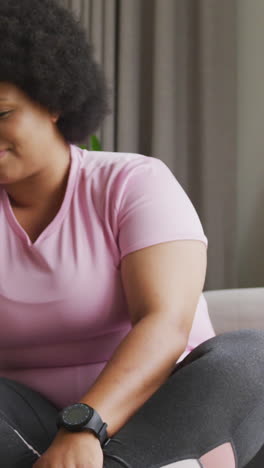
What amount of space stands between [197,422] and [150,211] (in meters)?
0.38

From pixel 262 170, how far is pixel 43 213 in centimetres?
168

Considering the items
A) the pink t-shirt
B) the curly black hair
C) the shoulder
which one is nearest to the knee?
the pink t-shirt

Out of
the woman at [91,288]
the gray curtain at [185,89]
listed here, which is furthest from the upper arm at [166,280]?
the gray curtain at [185,89]

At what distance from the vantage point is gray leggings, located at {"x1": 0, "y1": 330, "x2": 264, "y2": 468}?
108 centimetres

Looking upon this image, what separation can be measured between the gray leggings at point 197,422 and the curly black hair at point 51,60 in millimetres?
511

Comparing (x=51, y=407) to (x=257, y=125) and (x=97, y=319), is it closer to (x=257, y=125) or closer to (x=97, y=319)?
(x=97, y=319)

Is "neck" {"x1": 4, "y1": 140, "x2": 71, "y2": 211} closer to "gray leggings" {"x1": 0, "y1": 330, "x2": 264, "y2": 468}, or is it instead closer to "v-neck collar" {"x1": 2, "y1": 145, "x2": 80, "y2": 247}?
"v-neck collar" {"x1": 2, "y1": 145, "x2": 80, "y2": 247}

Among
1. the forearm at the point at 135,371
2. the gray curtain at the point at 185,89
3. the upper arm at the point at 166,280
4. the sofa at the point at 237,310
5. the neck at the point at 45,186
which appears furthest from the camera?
the gray curtain at the point at 185,89

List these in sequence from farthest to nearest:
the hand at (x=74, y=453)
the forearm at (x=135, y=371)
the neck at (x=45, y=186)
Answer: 1. the neck at (x=45, y=186)
2. the forearm at (x=135, y=371)
3. the hand at (x=74, y=453)

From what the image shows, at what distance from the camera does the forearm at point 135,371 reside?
1.13 metres

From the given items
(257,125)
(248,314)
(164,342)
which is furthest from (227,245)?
(164,342)

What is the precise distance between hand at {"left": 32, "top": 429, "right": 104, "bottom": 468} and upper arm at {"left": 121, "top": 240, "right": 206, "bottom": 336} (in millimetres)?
242

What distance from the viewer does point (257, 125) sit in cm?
303

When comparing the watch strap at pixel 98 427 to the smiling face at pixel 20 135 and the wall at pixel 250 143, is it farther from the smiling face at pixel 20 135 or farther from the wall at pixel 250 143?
the wall at pixel 250 143
